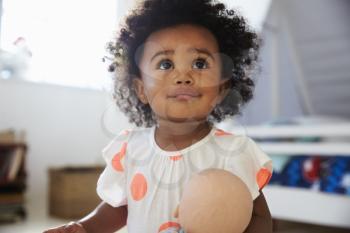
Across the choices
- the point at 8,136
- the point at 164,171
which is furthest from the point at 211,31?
the point at 8,136

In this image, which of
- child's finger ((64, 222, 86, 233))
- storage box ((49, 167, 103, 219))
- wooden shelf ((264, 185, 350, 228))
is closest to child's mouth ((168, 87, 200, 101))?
child's finger ((64, 222, 86, 233))

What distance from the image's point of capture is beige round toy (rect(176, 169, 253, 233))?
0.39 meters

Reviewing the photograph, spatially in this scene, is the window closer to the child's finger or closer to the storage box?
the child's finger

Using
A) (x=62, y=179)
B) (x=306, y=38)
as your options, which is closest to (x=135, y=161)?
(x=62, y=179)

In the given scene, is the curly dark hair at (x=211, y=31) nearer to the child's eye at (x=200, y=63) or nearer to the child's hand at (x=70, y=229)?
the child's eye at (x=200, y=63)

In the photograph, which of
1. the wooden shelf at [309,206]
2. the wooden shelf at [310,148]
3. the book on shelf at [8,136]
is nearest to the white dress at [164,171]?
the wooden shelf at [309,206]

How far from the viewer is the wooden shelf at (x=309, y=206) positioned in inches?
44.0

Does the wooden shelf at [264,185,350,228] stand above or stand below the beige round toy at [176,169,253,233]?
below

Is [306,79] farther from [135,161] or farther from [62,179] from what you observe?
[135,161]

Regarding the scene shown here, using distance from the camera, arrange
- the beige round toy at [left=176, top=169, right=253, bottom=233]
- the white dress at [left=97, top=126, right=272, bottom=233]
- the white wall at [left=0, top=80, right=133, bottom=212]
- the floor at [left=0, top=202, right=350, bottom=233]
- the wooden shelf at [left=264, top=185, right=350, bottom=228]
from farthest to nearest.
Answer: the white wall at [left=0, top=80, right=133, bottom=212]
the floor at [left=0, top=202, right=350, bottom=233]
the wooden shelf at [left=264, top=185, right=350, bottom=228]
the white dress at [left=97, top=126, right=272, bottom=233]
the beige round toy at [left=176, top=169, right=253, bottom=233]

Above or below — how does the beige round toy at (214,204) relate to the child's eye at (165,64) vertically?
below

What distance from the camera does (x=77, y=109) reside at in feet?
5.31

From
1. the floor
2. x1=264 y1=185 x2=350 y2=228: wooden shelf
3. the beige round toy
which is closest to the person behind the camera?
the beige round toy

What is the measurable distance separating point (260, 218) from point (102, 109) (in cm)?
44
